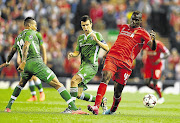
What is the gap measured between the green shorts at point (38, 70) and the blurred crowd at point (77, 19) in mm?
11742

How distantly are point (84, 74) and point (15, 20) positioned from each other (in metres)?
13.5

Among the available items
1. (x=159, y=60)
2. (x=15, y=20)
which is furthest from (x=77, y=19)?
(x=159, y=60)

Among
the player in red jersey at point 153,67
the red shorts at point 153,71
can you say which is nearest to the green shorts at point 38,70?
the player in red jersey at point 153,67

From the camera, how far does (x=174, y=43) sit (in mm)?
22047

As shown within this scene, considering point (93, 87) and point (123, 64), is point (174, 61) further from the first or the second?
point (123, 64)

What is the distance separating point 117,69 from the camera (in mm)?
8266

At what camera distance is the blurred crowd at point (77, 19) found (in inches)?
826

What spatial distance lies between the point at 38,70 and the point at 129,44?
200 cm

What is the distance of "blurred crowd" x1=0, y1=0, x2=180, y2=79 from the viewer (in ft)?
68.8

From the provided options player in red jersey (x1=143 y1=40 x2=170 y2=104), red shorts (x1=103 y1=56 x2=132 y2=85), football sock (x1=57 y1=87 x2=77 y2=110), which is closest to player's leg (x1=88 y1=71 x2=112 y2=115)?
red shorts (x1=103 y1=56 x2=132 y2=85)

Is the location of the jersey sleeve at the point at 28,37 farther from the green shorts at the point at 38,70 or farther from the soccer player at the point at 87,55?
the soccer player at the point at 87,55

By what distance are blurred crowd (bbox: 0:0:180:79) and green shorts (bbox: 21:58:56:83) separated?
11.7m

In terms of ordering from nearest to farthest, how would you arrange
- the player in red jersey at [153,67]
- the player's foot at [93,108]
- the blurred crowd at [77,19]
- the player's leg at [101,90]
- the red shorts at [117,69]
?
the player's foot at [93,108] < the player's leg at [101,90] < the red shorts at [117,69] < the player in red jersey at [153,67] < the blurred crowd at [77,19]

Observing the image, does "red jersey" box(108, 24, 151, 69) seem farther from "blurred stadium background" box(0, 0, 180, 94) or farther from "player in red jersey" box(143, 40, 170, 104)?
"blurred stadium background" box(0, 0, 180, 94)
